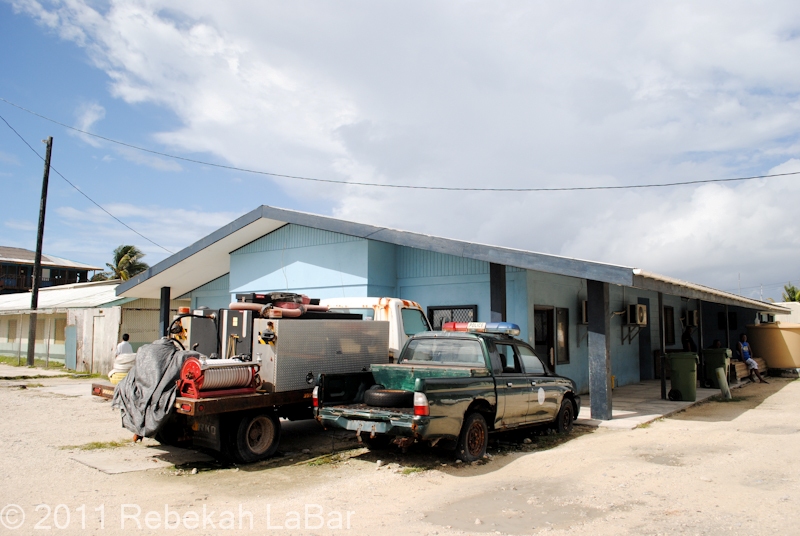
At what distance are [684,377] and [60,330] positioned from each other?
2380 centimetres

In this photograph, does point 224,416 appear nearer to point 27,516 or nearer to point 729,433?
point 27,516

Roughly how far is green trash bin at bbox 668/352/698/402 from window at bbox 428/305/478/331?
4747mm

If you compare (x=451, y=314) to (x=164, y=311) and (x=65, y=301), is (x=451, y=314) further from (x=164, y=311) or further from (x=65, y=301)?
(x=65, y=301)

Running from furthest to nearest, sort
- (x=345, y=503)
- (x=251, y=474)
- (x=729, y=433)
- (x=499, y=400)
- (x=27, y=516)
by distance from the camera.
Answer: (x=729, y=433)
(x=499, y=400)
(x=251, y=474)
(x=345, y=503)
(x=27, y=516)

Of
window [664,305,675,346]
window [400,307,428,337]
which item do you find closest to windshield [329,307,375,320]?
window [400,307,428,337]

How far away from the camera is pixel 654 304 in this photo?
19.7 meters

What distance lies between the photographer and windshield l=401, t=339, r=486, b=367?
8.17m

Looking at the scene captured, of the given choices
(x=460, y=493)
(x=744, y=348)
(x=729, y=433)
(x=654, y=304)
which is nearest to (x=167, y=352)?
Result: (x=460, y=493)

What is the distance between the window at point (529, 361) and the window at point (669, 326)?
12.9m

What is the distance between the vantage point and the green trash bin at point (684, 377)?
13.4 meters

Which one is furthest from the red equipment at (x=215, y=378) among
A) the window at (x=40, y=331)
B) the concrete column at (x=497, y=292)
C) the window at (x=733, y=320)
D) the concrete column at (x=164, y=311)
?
the window at (x=733, y=320)

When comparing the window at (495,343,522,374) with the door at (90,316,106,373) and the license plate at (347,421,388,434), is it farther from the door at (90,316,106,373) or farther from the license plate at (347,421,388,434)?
the door at (90,316,106,373)

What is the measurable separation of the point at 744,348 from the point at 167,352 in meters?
17.7

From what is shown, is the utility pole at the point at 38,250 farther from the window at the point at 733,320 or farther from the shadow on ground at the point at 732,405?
the window at the point at 733,320
